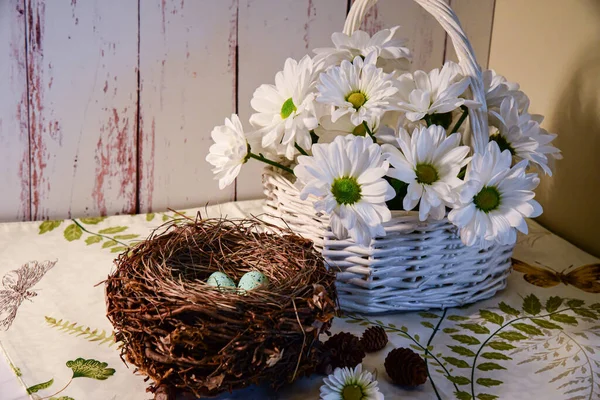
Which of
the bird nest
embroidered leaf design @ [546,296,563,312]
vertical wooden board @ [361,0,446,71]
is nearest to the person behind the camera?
the bird nest

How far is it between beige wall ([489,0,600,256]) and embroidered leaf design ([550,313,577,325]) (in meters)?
0.30

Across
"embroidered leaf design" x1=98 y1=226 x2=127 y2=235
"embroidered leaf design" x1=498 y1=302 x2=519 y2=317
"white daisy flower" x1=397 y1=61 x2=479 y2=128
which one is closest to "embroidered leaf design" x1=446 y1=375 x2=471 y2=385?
"embroidered leaf design" x1=498 y1=302 x2=519 y2=317

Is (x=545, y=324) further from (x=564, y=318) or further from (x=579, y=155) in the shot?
(x=579, y=155)

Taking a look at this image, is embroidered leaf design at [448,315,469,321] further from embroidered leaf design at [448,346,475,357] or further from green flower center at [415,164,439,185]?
green flower center at [415,164,439,185]

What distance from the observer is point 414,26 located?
4.54ft

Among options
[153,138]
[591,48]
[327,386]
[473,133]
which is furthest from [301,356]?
[591,48]

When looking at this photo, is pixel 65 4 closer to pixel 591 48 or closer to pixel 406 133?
pixel 406 133

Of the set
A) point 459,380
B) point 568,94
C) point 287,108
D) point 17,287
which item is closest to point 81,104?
point 17,287

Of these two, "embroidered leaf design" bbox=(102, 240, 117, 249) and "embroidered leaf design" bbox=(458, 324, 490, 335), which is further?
"embroidered leaf design" bbox=(102, 240, 117, 249)

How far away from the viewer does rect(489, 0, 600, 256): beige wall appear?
1.17 m

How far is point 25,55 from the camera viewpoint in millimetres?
1090

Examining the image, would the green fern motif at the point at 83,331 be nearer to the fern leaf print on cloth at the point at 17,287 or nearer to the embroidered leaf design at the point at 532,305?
the fern leaf print on cloth at the point at 17,287

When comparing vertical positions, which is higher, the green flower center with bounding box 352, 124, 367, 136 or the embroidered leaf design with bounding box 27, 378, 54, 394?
the green flower center with bounding box 352, 124, 367, 136

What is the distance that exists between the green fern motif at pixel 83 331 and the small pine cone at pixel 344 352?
0.28m
